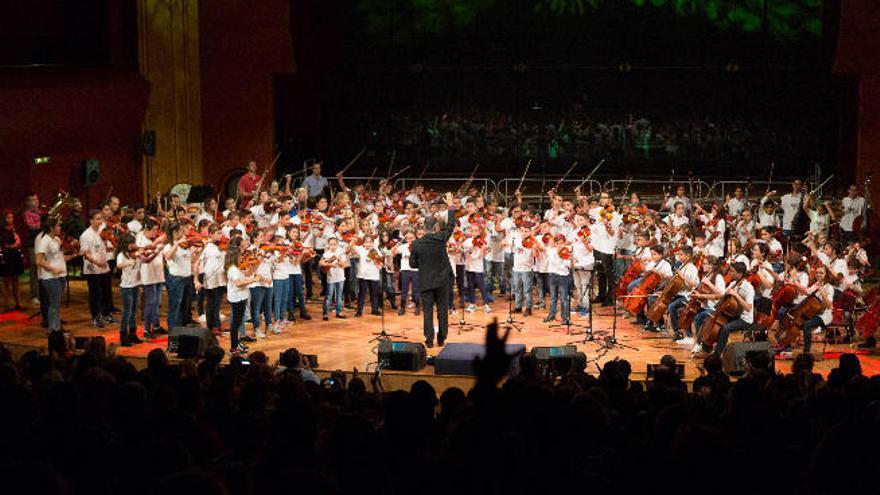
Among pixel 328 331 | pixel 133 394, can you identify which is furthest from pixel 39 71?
pixel 133 394

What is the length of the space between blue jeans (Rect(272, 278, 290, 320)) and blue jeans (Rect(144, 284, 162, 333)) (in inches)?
66.9

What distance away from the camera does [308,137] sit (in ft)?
90.2

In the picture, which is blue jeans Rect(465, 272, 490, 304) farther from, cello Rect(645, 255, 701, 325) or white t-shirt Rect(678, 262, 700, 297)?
white t-shirt Rect(678, 262, 700, 297)

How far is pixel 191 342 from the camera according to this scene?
13.7 m

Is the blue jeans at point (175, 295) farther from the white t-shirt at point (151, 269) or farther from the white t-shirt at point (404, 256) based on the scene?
the white t-shirt at point (404, 256)

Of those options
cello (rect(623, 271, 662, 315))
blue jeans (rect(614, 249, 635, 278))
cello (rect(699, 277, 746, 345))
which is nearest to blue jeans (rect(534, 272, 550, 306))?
blue jeans (rect(614, 249, 635, 278))

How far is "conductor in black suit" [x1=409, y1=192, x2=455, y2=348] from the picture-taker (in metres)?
15.2

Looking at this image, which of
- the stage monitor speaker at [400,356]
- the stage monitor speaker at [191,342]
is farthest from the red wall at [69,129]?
the stage monitor speaker at [400,356]

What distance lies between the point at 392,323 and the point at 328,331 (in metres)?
1.15

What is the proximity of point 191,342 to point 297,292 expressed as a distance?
3840mm

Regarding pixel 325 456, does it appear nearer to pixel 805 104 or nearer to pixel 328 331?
pixel 328 331

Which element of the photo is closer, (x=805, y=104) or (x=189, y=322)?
(x=189, y=322)

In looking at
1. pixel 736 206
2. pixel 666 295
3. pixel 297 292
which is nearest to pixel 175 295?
pixel 297 292

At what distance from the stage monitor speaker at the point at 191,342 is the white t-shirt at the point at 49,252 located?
2966 mm
